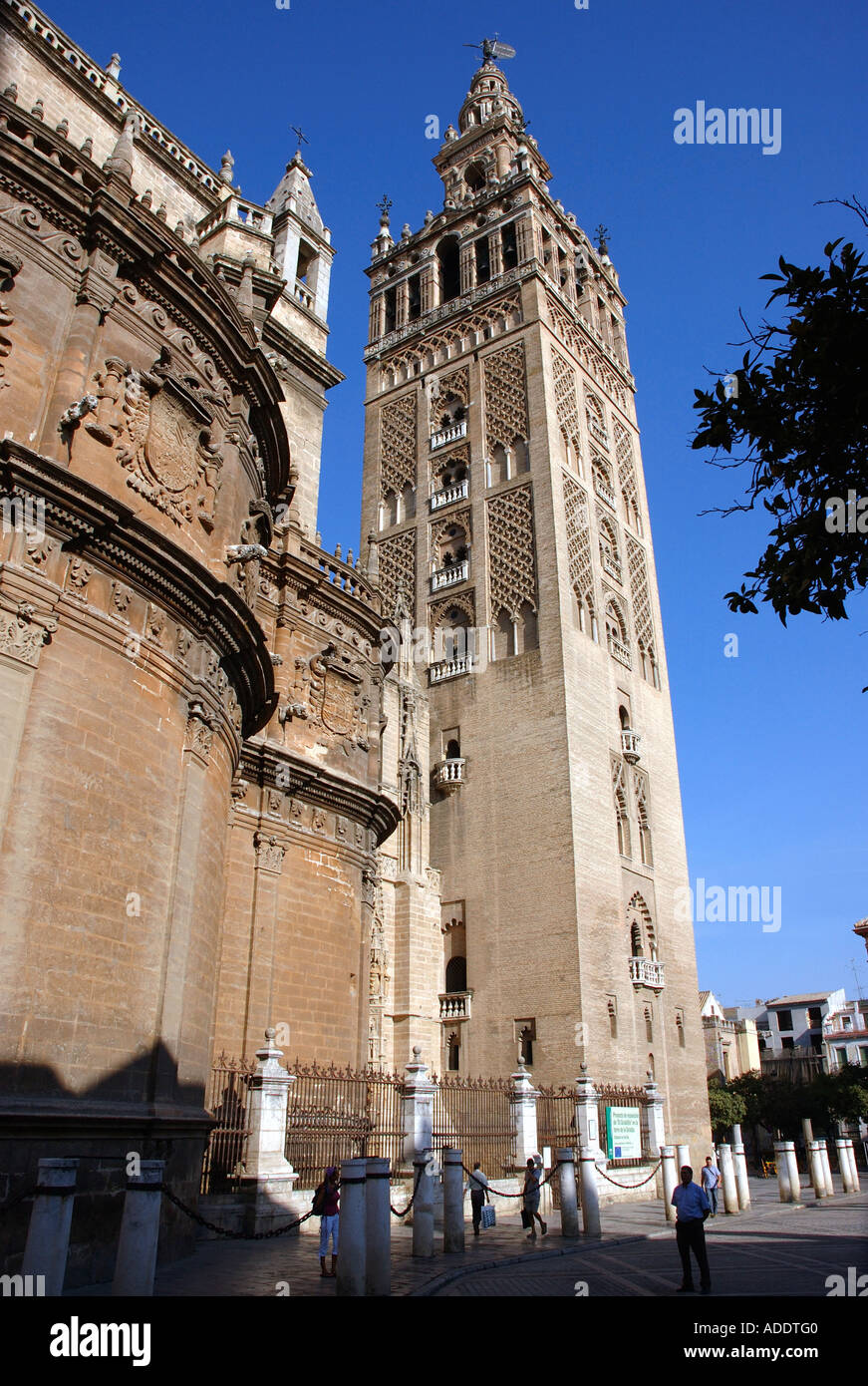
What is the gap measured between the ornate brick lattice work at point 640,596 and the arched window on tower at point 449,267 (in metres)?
12.9

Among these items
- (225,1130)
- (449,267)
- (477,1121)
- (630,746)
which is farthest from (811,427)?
(449,267)

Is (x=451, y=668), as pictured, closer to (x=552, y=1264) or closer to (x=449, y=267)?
(x=449, y=267)

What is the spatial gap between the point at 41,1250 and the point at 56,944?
3652 mm

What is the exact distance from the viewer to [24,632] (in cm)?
980

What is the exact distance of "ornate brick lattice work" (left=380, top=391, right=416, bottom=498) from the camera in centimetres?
3531

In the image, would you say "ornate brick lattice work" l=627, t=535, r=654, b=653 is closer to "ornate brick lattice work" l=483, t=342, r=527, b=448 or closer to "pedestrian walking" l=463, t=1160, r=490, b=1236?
"ornate brick lattice work" l=483, t=342, r=527, b=448

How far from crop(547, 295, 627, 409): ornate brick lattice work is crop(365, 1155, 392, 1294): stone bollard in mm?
31113

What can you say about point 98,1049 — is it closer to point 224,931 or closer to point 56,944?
point 56,944

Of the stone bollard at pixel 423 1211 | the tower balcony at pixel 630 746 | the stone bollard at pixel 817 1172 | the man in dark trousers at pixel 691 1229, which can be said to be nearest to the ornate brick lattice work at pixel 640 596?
the tower balcony at pixel 630 746

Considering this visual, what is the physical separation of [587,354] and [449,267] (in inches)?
297

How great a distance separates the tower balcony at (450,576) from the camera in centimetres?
3146

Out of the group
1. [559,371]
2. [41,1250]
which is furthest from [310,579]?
[559,371]

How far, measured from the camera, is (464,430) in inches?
1324

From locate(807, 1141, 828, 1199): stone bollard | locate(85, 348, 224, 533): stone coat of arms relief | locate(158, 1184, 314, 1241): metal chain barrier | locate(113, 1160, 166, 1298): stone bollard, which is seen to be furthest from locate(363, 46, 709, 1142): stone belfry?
locate(113, 1160, 166, 1298): stone bollard
